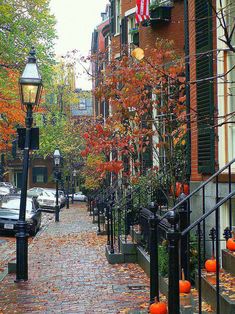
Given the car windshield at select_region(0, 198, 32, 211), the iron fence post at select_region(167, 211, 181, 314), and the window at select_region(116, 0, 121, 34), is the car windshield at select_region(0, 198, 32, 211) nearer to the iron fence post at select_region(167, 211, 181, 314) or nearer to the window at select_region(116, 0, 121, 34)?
the window at select_region(116, 0, 121, 34)

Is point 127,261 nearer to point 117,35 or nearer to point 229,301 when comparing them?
point 229,301

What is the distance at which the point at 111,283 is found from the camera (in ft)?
33.4

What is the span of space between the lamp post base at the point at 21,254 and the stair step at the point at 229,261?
15.3 ft

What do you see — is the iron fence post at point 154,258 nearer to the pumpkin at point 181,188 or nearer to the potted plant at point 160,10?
the pumpkin at point 181,188

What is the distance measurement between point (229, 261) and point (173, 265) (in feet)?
7.73

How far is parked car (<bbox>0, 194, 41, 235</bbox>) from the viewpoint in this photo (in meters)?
20.5

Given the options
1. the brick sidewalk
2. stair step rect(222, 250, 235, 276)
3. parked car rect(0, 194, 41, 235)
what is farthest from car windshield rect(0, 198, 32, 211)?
stair step rect(222, 250, 235, 276)

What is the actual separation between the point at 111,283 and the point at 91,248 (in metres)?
5.82

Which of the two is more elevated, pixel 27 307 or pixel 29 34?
pixel 29 34

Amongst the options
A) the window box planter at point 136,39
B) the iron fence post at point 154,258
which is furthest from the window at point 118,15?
the iron fence post at point 154,258

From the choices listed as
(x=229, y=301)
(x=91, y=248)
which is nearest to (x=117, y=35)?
(x=91, y=248)

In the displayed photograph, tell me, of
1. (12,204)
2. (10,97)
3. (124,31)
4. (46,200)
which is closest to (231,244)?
(12,204)

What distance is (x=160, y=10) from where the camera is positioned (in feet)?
50.5

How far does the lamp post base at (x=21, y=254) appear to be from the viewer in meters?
10.8
